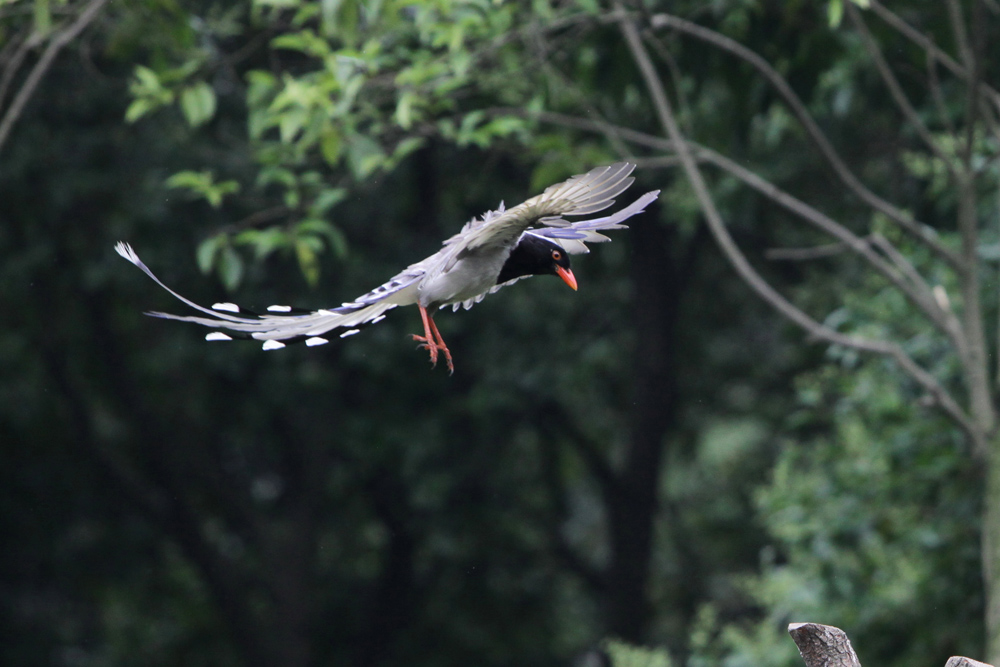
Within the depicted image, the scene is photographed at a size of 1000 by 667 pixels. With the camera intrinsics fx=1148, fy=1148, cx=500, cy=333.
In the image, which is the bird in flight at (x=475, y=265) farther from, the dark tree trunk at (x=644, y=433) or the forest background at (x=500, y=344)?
the dark tree trunk at (x=644, y=433)

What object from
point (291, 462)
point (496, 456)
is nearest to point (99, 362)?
point (291, 462)

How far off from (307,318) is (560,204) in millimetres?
749

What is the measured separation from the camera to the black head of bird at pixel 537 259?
2.91 m

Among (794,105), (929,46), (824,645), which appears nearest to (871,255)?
(794,105)

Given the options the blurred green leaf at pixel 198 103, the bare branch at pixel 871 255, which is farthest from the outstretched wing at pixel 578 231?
the blurred green leaf at pixel 198 103

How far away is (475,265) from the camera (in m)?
2.77

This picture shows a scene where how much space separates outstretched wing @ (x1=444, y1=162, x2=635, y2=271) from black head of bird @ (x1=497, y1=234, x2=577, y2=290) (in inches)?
9.7

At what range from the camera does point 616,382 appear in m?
11.9

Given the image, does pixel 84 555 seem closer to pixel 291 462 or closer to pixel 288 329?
pixel 291 462

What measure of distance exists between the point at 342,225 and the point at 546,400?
2.42 meters

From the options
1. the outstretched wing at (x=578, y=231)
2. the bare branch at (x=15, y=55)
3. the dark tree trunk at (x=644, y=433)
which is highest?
the bare branch at (x=15, y=55)

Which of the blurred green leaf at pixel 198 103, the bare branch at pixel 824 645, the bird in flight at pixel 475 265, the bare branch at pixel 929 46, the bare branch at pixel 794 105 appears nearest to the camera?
the bare branch at pixel 824 645

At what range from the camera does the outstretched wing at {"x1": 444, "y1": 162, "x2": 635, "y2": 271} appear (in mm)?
2467

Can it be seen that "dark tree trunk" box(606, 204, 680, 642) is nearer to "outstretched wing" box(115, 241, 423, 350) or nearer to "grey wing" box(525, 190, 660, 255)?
"grey wing" box(525, 190, 660, 255)
